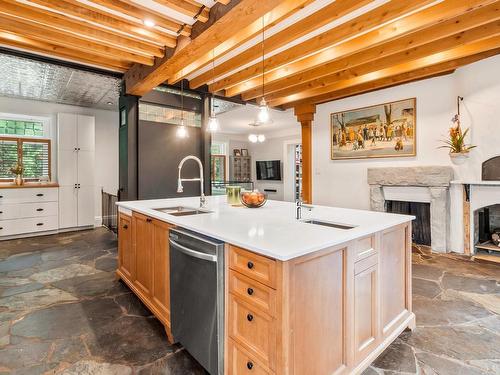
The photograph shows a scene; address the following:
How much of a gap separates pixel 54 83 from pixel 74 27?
2.25 metres

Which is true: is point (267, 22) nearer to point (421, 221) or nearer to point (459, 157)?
point (459, 157)

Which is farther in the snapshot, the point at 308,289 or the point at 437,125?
the point at 437,125

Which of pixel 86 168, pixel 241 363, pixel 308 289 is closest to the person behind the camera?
pixel 308 289

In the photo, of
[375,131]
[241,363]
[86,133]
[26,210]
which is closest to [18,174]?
[26,210]

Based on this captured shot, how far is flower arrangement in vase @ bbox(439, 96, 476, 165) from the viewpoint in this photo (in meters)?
3.82

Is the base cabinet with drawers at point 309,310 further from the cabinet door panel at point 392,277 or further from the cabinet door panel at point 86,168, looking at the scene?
the cabinet door panel at point 86,168

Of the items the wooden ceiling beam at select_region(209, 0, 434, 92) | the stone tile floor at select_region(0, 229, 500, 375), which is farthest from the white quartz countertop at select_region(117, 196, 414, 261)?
the wooden ceiling beam at select_region(209, 0, 434, 92)

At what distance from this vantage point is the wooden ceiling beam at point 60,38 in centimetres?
276

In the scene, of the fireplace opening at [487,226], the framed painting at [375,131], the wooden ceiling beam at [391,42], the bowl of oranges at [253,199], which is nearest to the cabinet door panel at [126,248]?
the bowl of oranges at [253,199]

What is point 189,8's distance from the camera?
2.40 m

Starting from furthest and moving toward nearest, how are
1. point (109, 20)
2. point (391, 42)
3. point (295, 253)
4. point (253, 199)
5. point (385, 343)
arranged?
point (391, 42), point (109, 20), point (253, 199), point (385, 343), point (295, 253)

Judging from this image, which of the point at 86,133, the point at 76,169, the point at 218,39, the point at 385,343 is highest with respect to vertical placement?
the point at 218,39

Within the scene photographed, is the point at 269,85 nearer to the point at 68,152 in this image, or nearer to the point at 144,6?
the point at 144,6

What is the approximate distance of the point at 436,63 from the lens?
374 cm
